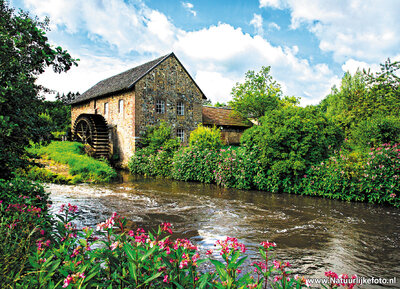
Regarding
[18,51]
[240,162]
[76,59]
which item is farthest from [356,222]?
[18,51]

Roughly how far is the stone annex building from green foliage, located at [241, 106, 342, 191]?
9540 millimetres

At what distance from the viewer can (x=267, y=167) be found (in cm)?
1053

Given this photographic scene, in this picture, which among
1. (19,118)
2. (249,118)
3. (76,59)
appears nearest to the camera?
(19,118)

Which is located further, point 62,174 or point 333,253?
point 62,174

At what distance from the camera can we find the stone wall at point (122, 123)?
17.6 meters

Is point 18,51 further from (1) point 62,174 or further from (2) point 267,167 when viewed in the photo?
(1) point 62,174

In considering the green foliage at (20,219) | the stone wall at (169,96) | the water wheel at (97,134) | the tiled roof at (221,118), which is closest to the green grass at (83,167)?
the water wheel at (97,134)

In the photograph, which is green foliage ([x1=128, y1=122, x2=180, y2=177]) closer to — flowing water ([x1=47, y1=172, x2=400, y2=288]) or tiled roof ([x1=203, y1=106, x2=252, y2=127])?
flowing water ([x1=47, y1=172, x2=400, y2=288])

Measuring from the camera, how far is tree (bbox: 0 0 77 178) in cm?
346

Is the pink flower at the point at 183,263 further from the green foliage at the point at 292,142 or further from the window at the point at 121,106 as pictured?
the window at the point at 121,106

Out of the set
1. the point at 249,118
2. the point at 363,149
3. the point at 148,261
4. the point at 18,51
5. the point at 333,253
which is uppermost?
the point at 249,118

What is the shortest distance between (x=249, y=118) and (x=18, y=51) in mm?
23895

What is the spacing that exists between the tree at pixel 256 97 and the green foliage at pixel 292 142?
48.8ft

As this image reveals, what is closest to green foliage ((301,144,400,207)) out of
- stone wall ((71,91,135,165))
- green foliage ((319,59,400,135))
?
green foliage ((319,59,400,135))
